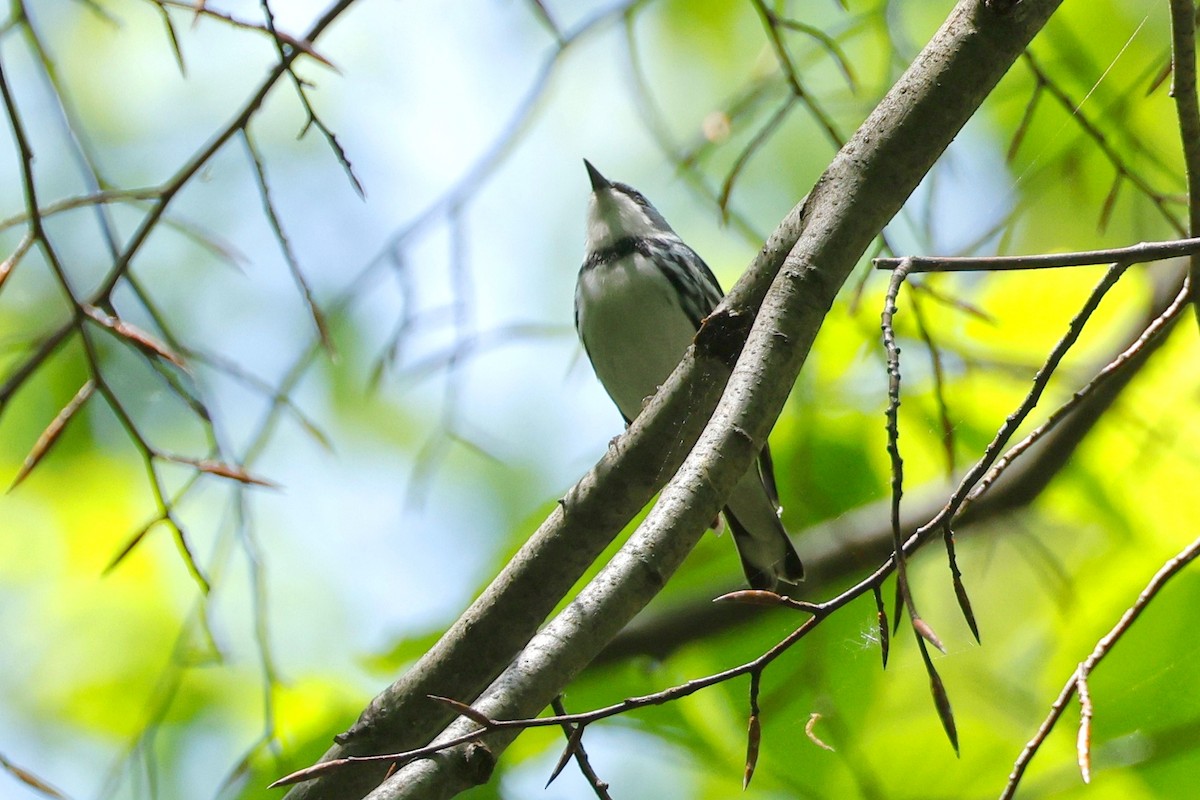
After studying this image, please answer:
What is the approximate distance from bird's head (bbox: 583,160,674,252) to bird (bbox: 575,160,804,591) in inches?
0.6

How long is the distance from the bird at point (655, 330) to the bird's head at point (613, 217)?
0.05 feet

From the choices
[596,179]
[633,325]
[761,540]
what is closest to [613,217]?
[596,179]

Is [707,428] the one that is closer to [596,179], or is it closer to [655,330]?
[655,330]

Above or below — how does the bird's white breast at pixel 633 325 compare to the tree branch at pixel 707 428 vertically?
above

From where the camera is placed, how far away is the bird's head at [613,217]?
364 centimetres

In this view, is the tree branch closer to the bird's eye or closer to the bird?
the bird

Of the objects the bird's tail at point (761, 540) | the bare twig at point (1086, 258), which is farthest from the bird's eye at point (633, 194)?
the bare twig at point (1086, 258)

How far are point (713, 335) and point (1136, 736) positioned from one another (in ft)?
5.08

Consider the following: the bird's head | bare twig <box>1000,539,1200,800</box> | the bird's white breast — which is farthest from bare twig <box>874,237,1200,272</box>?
the bird's head

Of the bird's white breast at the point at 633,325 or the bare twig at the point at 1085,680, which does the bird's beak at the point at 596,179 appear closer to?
the bird's white breast at the point at 633,325

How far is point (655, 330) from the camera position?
3.29 m

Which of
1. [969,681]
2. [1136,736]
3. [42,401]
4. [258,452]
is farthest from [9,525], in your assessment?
[1136,736]

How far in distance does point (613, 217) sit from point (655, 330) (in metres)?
0.59

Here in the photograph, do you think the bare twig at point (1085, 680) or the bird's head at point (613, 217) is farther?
the bird's head at point (613, 217)
